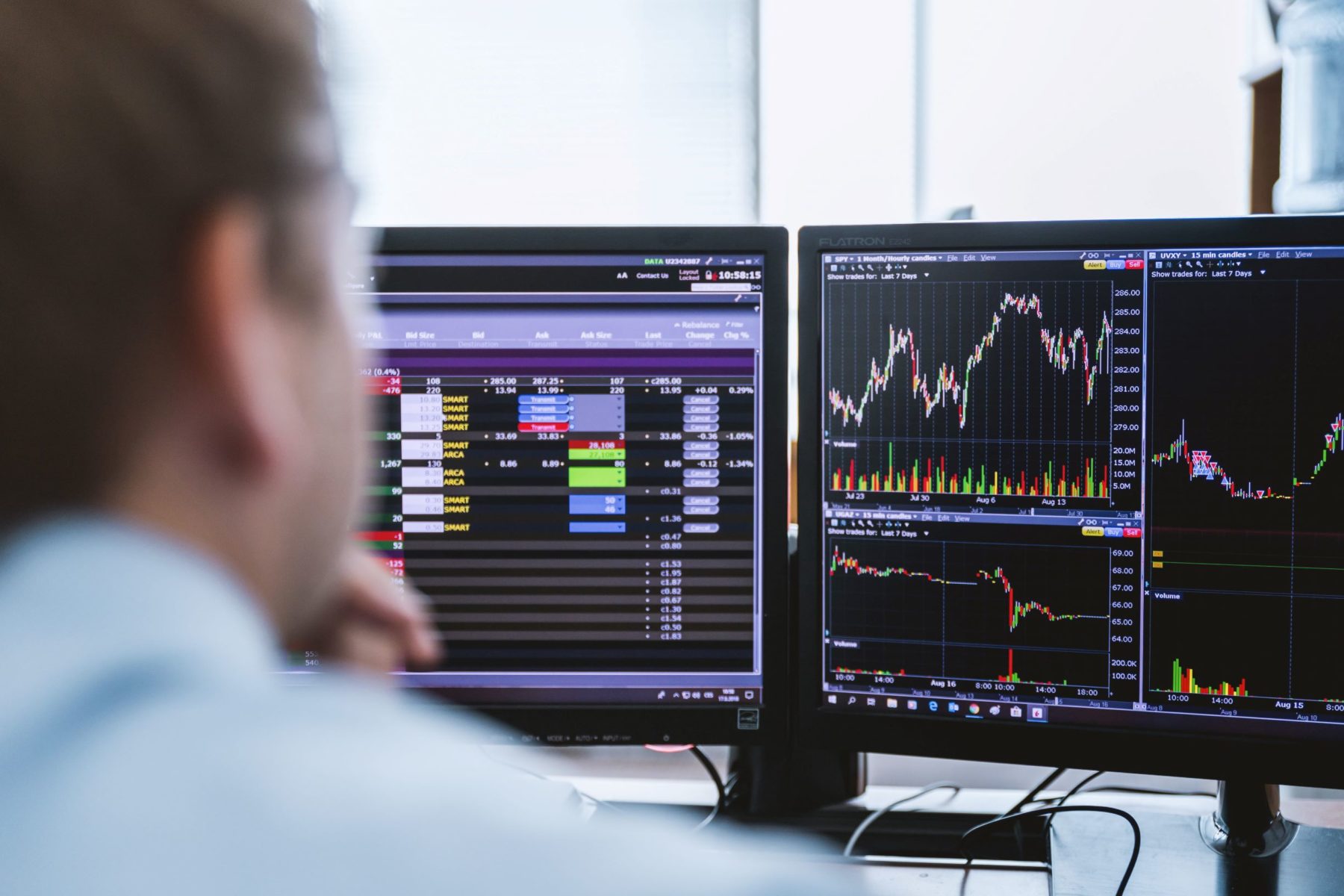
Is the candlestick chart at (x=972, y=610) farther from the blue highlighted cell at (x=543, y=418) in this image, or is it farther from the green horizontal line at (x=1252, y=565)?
the blue highlighted cell at (x=543, y=418)

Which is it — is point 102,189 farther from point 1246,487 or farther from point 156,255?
point 1246,487

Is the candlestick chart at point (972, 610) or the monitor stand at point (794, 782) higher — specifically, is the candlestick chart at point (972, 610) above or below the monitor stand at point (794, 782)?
above

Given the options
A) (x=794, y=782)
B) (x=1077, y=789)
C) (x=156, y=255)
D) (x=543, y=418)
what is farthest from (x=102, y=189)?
(x=1077, y=789)

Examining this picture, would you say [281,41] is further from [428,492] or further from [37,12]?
[428,492]

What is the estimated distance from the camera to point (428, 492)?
2.78ft

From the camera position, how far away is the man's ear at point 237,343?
0.25 meters

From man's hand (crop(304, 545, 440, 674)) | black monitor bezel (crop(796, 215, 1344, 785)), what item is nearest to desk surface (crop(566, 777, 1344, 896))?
black monitor bezel (crop(796, 215, 1344, 785))

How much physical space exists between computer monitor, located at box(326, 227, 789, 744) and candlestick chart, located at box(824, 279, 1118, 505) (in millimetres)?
66

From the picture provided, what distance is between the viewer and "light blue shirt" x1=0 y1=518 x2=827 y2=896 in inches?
8.4

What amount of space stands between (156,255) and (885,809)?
2.86ft

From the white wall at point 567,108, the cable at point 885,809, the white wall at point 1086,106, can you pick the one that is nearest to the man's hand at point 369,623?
the cable at point 885,809

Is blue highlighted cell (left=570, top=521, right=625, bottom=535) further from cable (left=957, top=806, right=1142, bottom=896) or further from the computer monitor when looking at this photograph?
cable (left=957, top=806, right=1142, bottom=896)

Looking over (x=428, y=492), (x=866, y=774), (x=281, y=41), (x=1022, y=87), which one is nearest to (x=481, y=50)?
(x=1022, y=87)

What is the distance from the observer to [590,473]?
85 centimetres
